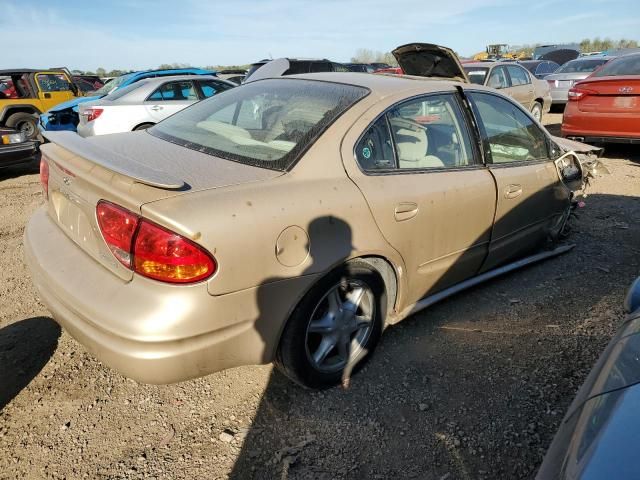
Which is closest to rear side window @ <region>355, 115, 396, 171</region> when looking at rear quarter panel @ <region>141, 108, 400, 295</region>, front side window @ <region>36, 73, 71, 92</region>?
rear quarter panel @ <region>141, 108, 400, 295</region>

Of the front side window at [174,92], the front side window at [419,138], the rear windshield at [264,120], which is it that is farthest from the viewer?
the front side window at [174,92]

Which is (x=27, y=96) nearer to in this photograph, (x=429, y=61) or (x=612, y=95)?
(x=429, y=61)

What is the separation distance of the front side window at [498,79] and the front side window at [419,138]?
6737mm

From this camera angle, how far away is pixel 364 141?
7.84 feet

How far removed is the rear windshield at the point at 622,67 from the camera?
7101mm

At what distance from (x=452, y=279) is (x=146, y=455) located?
6.45ft

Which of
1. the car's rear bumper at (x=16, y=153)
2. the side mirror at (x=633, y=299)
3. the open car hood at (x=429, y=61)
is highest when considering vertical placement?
the open car hood at (x=429, y=61)

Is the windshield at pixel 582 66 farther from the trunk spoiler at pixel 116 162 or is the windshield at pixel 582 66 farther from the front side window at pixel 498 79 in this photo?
the trunk spoiler at pixel 116 162

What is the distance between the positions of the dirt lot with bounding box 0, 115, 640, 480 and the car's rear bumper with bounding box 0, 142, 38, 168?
4.84 meters

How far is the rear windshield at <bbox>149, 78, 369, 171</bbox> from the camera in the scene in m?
2.33

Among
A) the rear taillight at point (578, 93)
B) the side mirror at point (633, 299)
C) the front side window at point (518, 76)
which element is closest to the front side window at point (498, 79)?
the front side window at point (518, 76)

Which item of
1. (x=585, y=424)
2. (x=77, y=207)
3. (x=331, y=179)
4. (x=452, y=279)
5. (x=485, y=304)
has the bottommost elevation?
(x=485, y=304)

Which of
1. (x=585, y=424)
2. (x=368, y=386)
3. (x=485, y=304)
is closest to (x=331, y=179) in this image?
(x=368, y=386)

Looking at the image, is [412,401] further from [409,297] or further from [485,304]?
[485,304]
